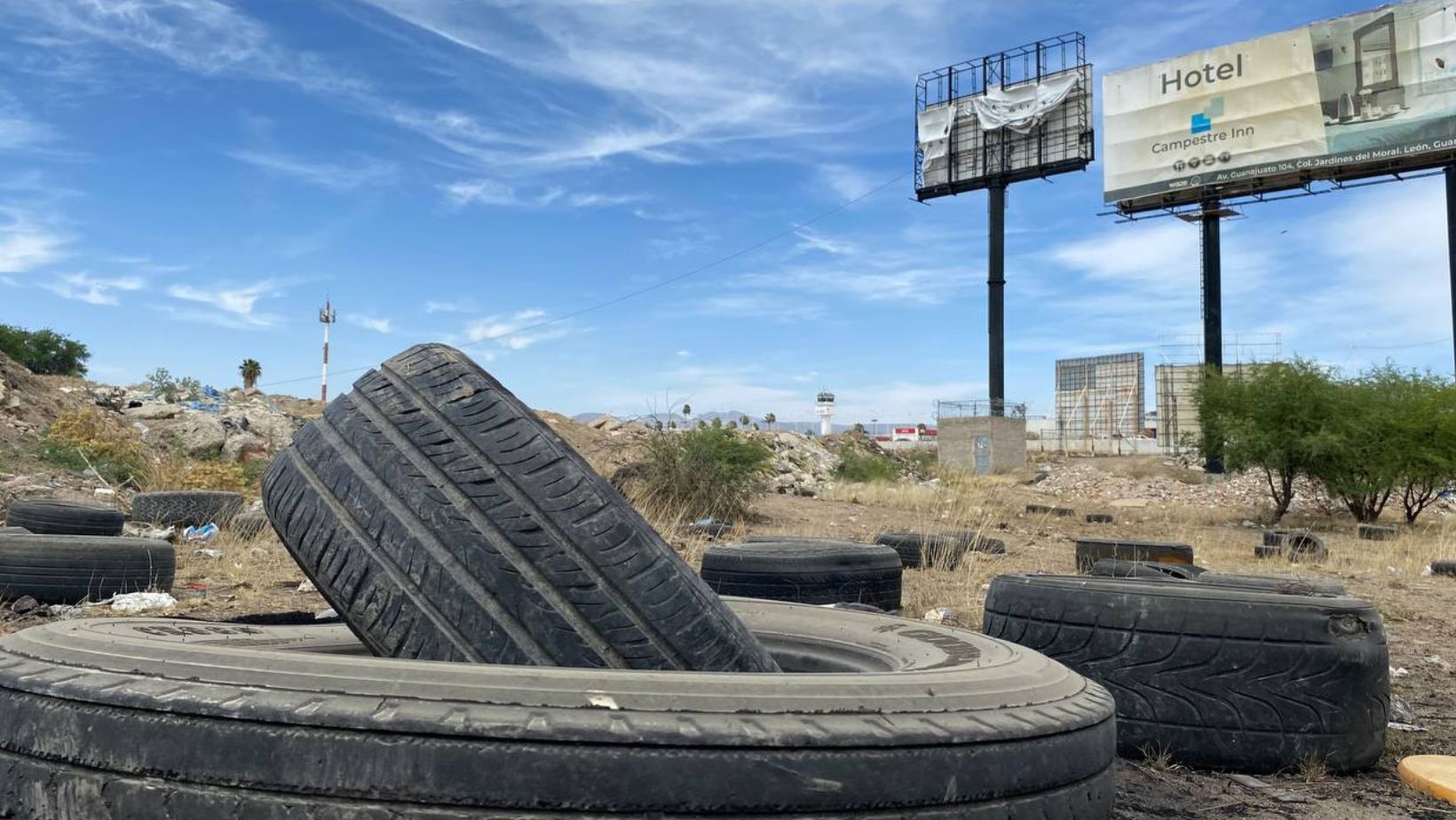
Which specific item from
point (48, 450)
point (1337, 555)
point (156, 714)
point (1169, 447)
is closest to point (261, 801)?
point (156, 714)

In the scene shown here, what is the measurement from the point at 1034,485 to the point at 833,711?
118 feet

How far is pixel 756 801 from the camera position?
4.68ft

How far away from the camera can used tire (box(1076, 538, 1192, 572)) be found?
838cm

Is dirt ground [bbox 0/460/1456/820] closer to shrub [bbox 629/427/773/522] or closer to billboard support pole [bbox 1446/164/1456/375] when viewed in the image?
shrub [bbox 629/427/773/522]

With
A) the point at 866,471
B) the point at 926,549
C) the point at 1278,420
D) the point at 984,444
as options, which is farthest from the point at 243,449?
the point at 984,444

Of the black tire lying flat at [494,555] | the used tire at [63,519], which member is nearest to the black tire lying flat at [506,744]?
the black tire lying flat at [494,555]

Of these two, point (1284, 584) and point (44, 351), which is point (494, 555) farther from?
point (44, 351)

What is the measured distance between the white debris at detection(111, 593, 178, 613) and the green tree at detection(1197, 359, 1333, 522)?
21354 mm

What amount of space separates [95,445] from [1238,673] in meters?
18.3

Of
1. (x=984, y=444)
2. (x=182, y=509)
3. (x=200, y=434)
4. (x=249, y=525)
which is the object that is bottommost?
(x=249, y=525)

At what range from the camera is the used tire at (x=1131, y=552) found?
8375 mm

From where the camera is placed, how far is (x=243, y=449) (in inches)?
742

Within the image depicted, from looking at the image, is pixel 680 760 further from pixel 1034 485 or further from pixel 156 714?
pixel 1034 485

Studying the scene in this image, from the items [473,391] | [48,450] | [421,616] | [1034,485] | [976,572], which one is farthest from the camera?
[1034,485]
